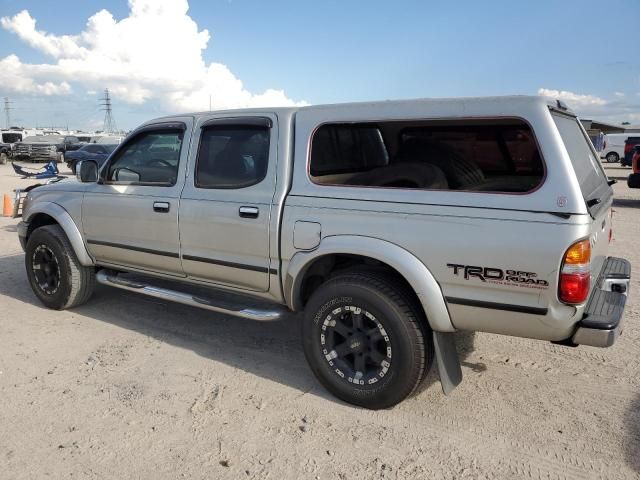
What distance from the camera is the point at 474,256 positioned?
2.83 metres

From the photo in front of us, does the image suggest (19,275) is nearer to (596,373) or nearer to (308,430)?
(308,430)

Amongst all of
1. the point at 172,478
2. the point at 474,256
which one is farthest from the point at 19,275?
the point at 474,256

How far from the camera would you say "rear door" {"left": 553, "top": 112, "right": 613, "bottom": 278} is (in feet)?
9.61

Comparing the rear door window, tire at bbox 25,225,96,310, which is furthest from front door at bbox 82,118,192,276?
the rear door window

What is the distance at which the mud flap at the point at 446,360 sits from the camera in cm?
314

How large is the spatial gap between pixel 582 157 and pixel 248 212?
2.26 meters

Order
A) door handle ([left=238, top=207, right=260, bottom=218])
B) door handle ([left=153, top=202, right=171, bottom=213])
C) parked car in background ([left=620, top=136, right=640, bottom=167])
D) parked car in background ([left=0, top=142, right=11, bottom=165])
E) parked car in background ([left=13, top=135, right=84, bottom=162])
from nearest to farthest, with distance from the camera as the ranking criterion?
door handle ([left=238, top=207, right=260, bottom=218]) → door handle ([left=153, top=202, right=171, bottom=213]) → parked car in background ([left=620, top=136, right=640, bottom=167]) → parked car in background ([left=13, top=135, right=84, bottom=162]) → parked car in background ([left=0, top=142, right=11, bottom=165])

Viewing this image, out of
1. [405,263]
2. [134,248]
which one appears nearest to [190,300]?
[134,248]

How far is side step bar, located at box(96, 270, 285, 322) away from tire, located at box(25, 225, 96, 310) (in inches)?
10.1

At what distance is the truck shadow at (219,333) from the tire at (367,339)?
9.6 inches

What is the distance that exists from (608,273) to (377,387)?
1.75 metres

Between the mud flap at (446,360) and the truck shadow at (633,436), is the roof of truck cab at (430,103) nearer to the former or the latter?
the mud flap at (446,360)

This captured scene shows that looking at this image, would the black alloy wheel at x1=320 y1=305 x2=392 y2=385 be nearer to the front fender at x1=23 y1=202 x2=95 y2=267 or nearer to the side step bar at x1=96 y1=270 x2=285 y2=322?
the side step bar at x1=96 y1=270 x2=285 y2=322

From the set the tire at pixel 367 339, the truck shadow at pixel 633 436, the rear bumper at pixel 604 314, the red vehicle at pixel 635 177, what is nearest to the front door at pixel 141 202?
the tire at pixel 367 339
